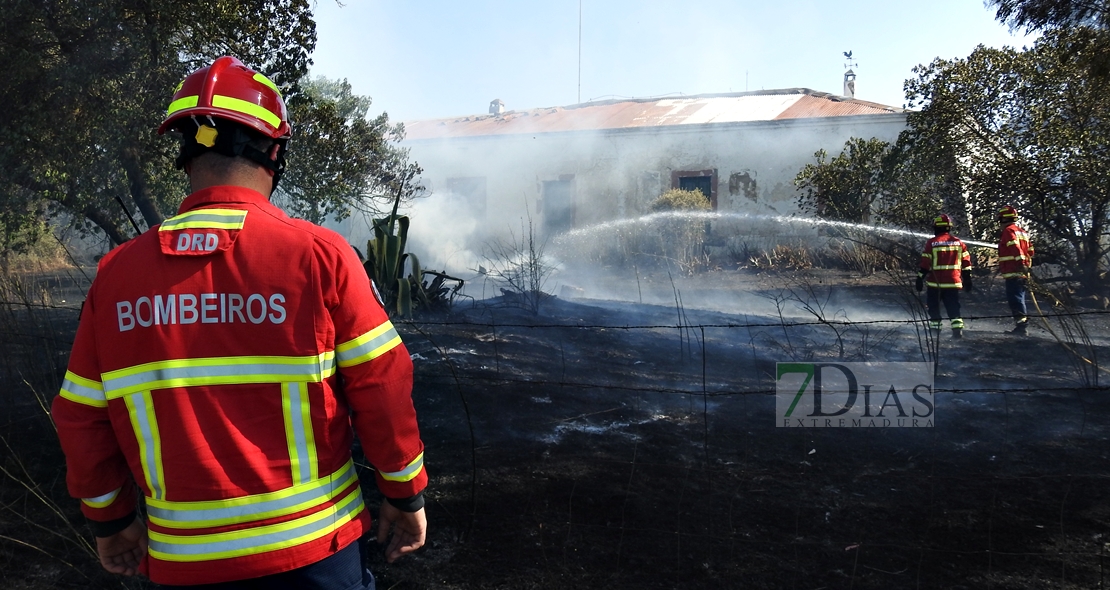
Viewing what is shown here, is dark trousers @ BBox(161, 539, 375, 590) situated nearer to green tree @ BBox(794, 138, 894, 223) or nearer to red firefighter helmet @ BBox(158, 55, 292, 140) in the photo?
red firefighter helmet @ BBox(158, 55, 292, 140)

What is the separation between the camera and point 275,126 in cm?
174

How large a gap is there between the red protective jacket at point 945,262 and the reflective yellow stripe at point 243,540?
350 inches

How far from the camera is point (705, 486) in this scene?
3.89 metres

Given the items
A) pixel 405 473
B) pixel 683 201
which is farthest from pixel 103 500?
pixel 683 201

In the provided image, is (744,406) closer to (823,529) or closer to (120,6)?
(823,529)

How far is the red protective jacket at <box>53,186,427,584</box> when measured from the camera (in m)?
1.52

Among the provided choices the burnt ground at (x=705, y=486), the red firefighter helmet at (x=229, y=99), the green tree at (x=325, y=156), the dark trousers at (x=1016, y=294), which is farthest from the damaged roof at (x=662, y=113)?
the red firefighter helmet at (x=229, y=99)

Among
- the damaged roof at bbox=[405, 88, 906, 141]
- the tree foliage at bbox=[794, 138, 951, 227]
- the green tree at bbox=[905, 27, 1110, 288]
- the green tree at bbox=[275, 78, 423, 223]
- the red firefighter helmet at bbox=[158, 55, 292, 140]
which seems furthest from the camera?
the damaged roof at bbox=[405, 88, 906, 141]

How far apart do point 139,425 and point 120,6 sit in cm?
599

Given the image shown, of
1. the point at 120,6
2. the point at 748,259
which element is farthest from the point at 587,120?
the point at 120,6

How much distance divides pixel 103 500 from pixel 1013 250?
9783 millimetres

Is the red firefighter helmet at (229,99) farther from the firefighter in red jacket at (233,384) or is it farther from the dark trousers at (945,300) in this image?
the dark trousers at (945,300)

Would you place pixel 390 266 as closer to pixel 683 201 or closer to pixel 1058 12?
pixel 1058 12

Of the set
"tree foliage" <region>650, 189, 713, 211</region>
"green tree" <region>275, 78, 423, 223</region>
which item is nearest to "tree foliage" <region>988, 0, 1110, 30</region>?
"green tree" <region>275, 78, 423, 223</region>
